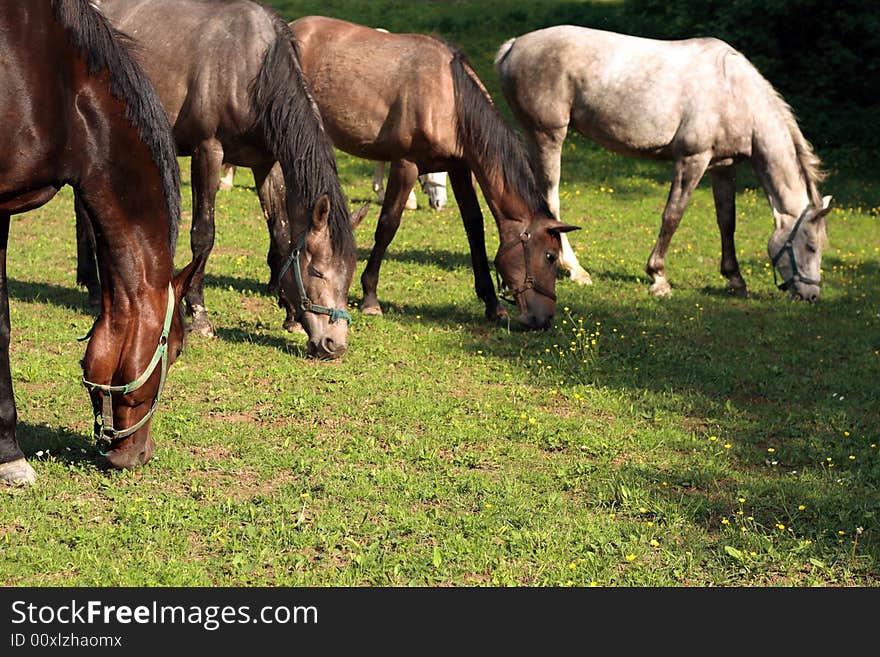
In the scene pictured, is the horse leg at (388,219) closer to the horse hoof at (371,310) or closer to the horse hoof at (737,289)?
the horse hoof at (371,310)

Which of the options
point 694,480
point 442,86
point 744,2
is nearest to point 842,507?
point 694,480

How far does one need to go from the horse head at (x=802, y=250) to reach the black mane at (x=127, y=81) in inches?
302

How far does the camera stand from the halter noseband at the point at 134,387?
16.3ft

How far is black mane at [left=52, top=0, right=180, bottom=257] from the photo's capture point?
15.5 feet

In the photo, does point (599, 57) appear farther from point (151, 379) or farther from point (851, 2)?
point (851, 2)

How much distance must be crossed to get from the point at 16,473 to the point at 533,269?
16.0 ft

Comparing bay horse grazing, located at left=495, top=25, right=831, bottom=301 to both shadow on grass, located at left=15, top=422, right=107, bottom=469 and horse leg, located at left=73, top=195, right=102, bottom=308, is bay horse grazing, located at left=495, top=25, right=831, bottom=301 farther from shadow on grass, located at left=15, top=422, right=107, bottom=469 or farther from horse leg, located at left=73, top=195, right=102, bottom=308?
shadow on grass, located at left=15, top=422, right=107, bottom=469

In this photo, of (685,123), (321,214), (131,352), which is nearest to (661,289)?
(685,123)

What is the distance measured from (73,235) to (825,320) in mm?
8159

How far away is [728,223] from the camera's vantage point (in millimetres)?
11625

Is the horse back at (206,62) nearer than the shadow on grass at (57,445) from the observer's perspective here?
No

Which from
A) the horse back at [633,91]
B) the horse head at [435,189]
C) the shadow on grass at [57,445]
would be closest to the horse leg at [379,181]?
the horse head at [435,189]

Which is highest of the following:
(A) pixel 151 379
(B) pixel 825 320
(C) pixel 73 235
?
(A) pixel 151 379

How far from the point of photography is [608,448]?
6.42 metres
